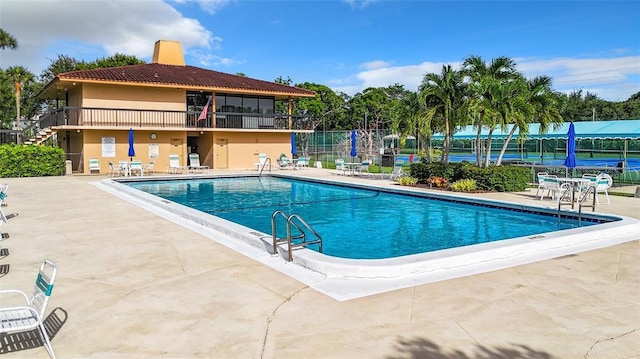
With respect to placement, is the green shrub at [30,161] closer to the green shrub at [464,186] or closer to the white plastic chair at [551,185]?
the green shrub at [464,186]

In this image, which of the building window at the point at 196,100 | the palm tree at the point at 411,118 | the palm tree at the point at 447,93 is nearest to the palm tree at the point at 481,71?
the palm tree at the point at 447,93

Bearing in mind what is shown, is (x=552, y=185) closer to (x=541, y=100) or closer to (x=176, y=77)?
(x=541, y=100)

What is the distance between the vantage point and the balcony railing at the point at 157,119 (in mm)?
25656

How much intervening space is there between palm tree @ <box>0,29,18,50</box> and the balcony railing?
12.8 meters

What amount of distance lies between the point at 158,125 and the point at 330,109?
3346cm

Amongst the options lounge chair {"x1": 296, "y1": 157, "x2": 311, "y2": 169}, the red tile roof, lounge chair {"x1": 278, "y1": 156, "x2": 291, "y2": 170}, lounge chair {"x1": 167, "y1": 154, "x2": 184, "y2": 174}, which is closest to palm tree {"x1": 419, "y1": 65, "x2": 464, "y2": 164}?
lounge chair {"x1": 296, "y1": 157, "x2": 311, "y2": 169}

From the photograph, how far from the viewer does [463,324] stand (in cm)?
457

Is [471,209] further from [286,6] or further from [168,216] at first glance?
[286,6]

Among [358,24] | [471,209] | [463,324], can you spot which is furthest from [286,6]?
[463,324]

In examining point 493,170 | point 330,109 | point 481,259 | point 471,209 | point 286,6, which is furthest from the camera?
point 330,109

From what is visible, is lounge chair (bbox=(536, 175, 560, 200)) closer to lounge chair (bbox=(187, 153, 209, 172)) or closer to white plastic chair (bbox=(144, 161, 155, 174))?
lounge chair (bbox=(187, 153, 209, 172))

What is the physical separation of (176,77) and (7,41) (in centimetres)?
1883

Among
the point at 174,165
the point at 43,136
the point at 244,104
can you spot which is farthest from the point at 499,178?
the point at 43,136

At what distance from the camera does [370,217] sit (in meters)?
12.8
